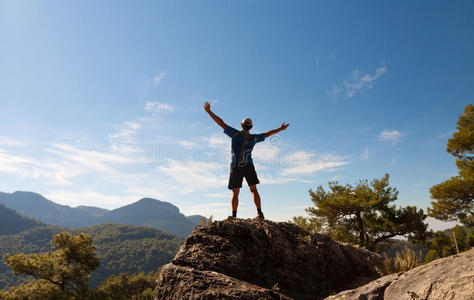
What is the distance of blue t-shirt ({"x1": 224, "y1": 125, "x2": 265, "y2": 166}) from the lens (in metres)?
6.26

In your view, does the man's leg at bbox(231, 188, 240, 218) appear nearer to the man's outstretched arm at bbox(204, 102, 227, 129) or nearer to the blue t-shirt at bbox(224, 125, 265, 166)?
the blue t-shirt at bbox(224, 125, 265, 166)

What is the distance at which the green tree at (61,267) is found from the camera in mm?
27766

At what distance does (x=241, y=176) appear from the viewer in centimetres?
616

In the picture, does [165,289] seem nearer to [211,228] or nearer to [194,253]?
[194,253]

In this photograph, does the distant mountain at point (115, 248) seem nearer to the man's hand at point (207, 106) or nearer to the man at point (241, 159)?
the man at point (241, 159)

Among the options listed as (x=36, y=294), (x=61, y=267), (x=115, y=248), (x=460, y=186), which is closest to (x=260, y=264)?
(x=460, y=186)

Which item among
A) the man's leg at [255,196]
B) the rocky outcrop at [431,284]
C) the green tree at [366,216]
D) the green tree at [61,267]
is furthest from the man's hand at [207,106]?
the green tree at [61,267]

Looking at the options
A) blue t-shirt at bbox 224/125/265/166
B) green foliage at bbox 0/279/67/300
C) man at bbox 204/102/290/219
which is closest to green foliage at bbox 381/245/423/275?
man at bbox 204/102/290/219

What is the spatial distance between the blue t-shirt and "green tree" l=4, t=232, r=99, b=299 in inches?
1263

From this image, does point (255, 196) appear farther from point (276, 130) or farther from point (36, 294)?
point (36, 294)

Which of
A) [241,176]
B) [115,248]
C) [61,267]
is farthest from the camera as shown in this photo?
[115,248]

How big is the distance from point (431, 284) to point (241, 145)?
444 centimetres

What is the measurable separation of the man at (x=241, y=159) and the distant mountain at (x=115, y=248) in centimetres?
13252

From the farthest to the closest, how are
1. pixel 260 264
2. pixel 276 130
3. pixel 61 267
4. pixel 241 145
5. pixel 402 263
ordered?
pixel 61 267 → pixel 276 130 → pixel 241 145 → pixel 402 263 → pixel 260 264
